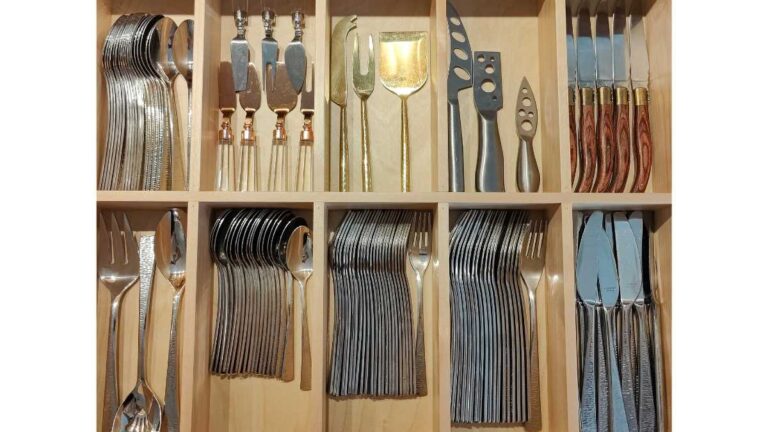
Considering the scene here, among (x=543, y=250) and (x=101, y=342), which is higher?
(x=543, y=250)

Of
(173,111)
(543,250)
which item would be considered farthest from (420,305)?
(173,111)

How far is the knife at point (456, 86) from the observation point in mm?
1109

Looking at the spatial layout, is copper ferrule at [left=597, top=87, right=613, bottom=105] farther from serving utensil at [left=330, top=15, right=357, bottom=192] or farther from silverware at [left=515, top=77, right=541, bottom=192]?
serving utensil at [left=330, top=15, right=357, bottom=192]

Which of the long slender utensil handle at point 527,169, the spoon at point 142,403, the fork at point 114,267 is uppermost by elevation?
the long slender utensil handle at point 527,169

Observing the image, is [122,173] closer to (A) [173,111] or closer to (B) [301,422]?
(A) [173,111]

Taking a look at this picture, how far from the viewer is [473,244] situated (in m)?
1.12

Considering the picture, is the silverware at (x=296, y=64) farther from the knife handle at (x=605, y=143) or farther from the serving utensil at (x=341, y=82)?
the knife handle at (x=605, y=143)

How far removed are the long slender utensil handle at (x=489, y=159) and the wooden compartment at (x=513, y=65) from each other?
2cm

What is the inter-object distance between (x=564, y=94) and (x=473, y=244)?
1.01ft

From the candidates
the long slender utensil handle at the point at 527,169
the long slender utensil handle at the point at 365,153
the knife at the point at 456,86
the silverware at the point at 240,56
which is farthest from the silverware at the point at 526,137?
the silverware at the point at 240,56

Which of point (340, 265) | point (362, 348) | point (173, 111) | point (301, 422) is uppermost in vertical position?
point (173, 111)

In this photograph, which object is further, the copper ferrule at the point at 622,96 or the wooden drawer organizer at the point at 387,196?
the copper ferrule at the point at 622,96

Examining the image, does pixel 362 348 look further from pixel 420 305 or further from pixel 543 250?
pixel 543 250

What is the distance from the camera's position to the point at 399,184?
3.81 ft
